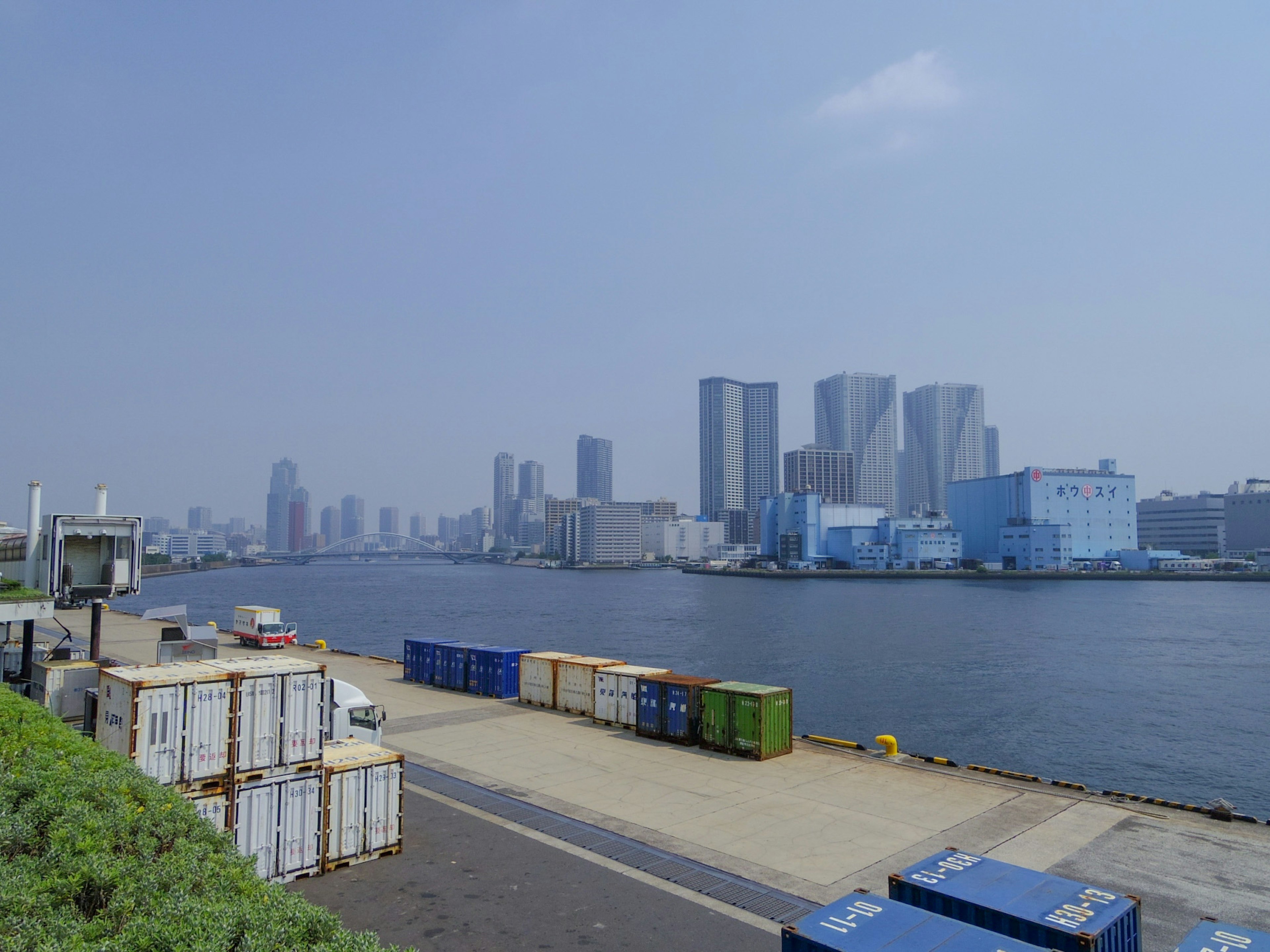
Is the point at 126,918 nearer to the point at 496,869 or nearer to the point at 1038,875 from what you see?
the point at 496,869

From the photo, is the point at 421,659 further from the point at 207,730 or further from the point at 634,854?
the point at 207,730

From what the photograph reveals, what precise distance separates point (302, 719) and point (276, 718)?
455 mm

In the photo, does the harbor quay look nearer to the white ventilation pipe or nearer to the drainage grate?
the drainage grate

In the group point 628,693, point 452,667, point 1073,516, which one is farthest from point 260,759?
point 1073,516

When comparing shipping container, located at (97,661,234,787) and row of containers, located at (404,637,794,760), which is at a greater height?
shipping container, located at (97,661,234,787)

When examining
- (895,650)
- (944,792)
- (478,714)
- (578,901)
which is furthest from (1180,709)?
(578,901)

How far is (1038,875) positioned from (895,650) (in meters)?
59.0

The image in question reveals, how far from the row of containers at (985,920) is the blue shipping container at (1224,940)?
0.04 feet

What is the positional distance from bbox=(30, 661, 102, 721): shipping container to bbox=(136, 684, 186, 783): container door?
12.5 metres

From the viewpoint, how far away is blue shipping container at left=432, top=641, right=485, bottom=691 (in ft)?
117

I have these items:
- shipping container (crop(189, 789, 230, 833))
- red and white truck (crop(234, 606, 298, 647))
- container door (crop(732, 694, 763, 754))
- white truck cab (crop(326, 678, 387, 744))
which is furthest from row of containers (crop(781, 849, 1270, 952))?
red and white truck (crop(234, 606, 298, 647))

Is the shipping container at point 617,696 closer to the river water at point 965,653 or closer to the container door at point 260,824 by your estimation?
the river water at point 965,653

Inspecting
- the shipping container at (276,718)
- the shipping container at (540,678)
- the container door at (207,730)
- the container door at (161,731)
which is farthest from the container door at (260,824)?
the shipping container at (540,678)

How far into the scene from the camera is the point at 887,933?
9242mm
